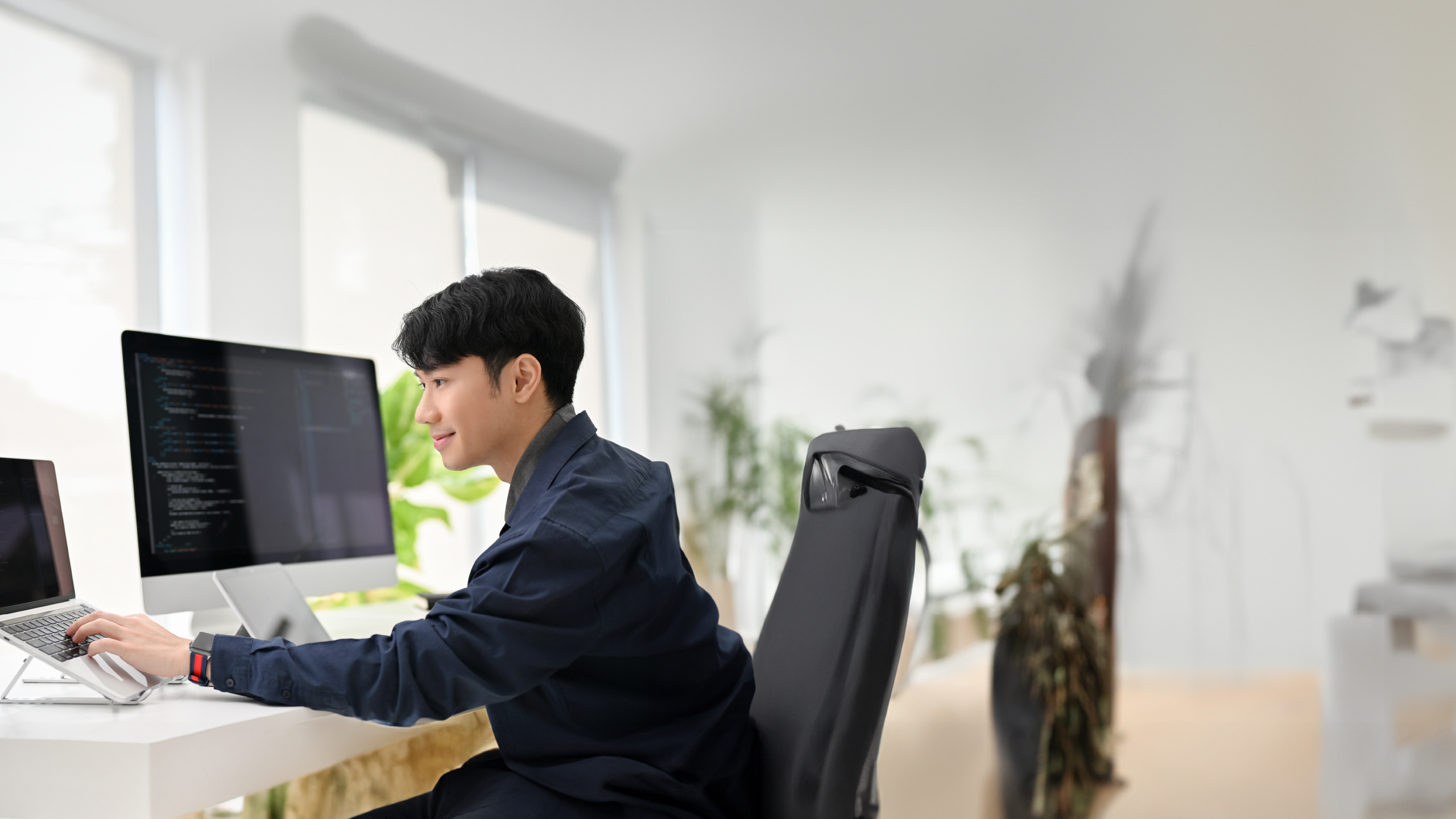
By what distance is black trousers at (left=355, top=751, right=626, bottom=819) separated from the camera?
1.19m

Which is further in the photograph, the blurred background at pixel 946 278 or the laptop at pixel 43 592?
the blurred background at pixel 946 278

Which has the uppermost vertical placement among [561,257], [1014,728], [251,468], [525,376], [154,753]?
[561,257]

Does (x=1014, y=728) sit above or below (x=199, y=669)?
below

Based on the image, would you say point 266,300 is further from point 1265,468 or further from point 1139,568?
point 1265,468

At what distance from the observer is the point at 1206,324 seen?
2830mm

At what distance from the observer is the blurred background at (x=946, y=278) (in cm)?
277

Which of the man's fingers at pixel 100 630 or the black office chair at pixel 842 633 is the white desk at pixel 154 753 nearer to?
the man's fingers at pixel 100 630

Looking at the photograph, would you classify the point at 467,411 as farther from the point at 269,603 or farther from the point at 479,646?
the point at 269,603

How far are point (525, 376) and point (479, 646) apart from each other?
368 mm

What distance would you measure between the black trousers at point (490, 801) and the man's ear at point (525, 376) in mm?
463

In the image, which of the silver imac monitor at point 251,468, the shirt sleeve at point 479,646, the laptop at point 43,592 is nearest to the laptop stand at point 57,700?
the laptop at point 43,592

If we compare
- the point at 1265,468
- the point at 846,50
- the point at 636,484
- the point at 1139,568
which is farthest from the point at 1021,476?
the point at 636,484

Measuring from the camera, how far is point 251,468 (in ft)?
5.22

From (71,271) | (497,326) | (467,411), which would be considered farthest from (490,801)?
(71,271)
